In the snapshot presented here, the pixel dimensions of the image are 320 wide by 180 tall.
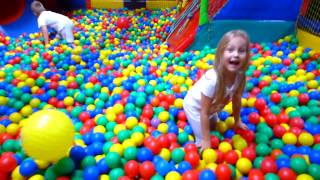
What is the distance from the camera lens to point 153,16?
5.05m

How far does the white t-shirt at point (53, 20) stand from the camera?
3.65m

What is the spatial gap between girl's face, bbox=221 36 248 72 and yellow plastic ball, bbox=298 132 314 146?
0.60m

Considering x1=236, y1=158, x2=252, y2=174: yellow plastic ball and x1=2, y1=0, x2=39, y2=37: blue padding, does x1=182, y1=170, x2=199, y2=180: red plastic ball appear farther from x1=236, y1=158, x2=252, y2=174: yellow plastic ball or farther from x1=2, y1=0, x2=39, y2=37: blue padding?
x1=2, y1=0, x2=39, y2=37: blue padding

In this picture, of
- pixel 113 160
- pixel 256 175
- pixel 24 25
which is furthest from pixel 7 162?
pixel 24 25

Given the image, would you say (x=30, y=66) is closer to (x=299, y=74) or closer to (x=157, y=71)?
(x=157, y=71)

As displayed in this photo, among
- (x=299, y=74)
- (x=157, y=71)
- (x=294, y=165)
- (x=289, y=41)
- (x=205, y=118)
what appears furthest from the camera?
(x=289, y=41)

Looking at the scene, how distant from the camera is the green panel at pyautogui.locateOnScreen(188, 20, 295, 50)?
3023 millimetres

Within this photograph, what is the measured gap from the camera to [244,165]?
1431mm

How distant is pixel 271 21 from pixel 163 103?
177 centimetres

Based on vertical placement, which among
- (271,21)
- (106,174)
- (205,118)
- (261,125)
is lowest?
(106,174)

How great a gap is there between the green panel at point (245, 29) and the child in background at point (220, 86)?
154 cm

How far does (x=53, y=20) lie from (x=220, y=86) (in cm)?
300

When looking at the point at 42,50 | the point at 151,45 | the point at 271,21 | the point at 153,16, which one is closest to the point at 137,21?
the point at 153,16

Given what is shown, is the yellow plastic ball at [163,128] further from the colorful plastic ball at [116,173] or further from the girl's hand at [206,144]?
the colorful plastic ball at [116,173]
